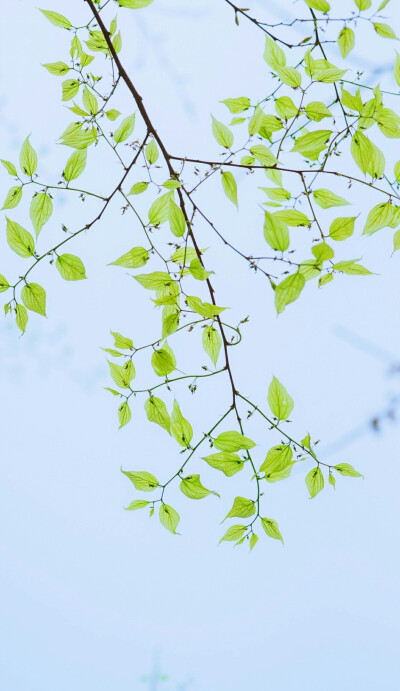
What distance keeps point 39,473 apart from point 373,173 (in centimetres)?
112

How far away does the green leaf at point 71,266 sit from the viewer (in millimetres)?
568

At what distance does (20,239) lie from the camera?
56cm

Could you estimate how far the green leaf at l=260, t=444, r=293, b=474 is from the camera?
0.56 m

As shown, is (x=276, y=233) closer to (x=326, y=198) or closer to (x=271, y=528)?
(x=326, y=198)

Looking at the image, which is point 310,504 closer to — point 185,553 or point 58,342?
point 185,553

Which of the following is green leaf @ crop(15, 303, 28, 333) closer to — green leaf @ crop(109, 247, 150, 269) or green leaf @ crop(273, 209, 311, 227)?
green leaf @ crop(109, 247, 150, 269)

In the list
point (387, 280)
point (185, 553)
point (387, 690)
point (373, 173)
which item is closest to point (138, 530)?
point (185, 553)

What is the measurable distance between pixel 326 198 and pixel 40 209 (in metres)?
0.25

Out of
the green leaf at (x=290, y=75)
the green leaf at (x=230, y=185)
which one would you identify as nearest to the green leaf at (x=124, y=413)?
the green leaf at (x=230, y=185)

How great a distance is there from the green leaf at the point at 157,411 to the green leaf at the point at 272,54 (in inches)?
12.4

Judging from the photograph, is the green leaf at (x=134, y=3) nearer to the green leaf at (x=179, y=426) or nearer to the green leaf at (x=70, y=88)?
the green leaf at (x=70, y=88)

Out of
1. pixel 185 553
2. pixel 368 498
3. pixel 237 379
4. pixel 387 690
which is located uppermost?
pixel 237 379

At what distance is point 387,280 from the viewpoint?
4.64 feet

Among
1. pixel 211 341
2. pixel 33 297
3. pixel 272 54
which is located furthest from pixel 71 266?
pixel 272 54
